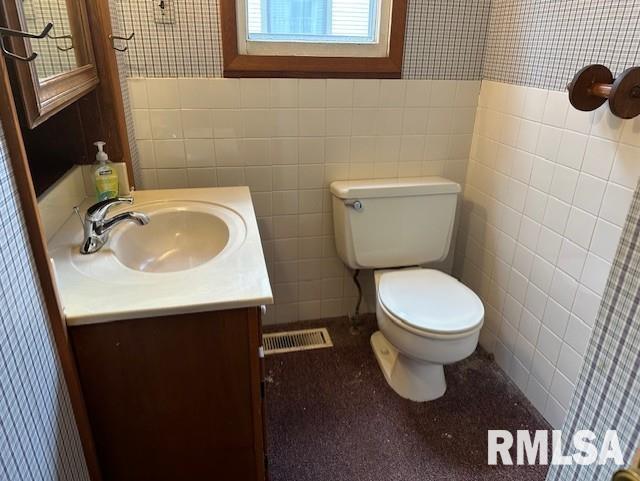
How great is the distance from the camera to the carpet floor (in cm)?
151

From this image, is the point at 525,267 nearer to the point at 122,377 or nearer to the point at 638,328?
the point at 638,328

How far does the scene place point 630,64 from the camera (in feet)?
4.12

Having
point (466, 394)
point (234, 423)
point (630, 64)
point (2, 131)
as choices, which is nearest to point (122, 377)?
point (234, 423)

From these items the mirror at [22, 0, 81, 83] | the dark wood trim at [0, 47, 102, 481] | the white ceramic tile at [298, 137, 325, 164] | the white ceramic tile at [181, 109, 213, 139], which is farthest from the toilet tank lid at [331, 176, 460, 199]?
the dark wood trim at [0, 47, 102, 481]

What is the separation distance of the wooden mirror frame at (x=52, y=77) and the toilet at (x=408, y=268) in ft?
3.24

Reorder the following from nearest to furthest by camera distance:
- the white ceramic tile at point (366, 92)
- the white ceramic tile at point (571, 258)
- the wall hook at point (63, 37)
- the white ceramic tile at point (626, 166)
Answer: the wall hook at point (63, 37) → the white ceramic tile at point (626, 166) → the white ceramic tile at point (571, 258) → the white ceramic tile at point (366, 92)

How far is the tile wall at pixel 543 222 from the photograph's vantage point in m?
1.37

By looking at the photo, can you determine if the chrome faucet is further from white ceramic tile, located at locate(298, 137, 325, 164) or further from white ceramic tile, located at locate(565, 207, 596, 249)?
white ceramic tile, located at locate(565, 207, 596, 249)

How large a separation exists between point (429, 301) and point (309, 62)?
3.34ft

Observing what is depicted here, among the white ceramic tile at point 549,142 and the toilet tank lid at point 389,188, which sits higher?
the white ceramic tile at point 549,142

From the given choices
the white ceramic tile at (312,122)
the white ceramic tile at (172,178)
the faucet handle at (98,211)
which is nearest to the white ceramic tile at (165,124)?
the white ceramic tile at (172,178)

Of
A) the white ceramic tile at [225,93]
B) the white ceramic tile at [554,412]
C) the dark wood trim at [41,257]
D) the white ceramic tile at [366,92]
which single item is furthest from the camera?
the white ceramic tile at [366,92]

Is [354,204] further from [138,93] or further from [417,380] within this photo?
[138,93]

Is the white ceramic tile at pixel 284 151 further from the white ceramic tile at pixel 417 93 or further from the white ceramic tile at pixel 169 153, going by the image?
the white ceramic tile at pixel 417 93
